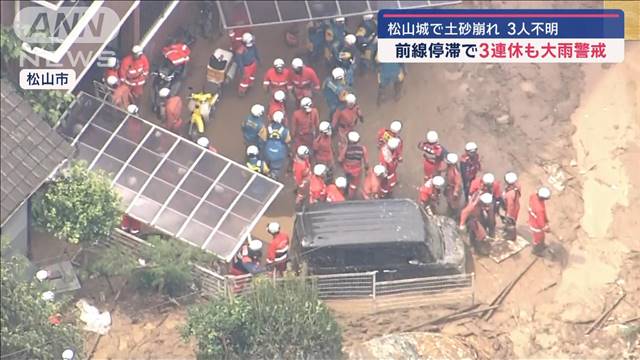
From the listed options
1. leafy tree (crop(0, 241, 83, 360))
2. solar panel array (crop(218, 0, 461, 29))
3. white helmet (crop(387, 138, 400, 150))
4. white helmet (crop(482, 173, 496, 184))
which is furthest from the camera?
solar panel array (crop(218, 0, 461, 29))

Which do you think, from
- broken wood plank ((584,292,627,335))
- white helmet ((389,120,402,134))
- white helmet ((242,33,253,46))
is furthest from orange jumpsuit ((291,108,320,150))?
broken wood plank ((584,292,627,335))

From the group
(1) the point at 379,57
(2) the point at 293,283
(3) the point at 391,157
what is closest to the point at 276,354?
(2) the point at 293,283

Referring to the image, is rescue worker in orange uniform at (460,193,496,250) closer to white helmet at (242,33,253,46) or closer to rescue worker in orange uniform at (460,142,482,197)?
rescue worker in orange uniform at (460,142,482,197)

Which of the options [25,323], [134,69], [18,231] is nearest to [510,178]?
[134,69]

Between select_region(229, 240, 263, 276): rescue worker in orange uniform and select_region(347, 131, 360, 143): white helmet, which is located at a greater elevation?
select_region(347, 131, 360, 143): white helmet

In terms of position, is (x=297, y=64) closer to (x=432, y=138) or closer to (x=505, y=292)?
(x=432, y=138)

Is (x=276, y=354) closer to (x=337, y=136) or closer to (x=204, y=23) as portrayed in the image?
(x=337, y=136)

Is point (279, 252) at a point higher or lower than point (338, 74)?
lower

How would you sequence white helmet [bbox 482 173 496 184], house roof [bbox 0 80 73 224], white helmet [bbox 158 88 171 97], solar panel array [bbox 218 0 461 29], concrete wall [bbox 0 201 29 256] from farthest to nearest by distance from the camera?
solar panel array [bbox 218 0 461 29] < white helmet [bbox 158 88 171 97] < white helmet [bbox 482 173 496 184] < concrete wall [bbox 0 201 29 256] < house roof [bbox 0 80 73 224]
